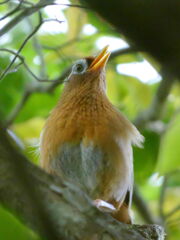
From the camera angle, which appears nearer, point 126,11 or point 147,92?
point 126,11

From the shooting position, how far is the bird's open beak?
174 inches

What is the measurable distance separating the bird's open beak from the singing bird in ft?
2.04

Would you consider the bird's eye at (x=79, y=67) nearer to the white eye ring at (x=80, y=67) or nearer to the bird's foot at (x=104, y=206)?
the white eye ring at (x=80, y=67)

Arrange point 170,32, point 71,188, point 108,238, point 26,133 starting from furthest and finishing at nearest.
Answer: point 26,133
point 108,238
point 71,188
point 170,32

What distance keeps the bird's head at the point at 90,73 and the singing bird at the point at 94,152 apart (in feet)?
1.61

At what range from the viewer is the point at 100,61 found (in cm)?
451

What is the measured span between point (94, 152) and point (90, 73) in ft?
3.71

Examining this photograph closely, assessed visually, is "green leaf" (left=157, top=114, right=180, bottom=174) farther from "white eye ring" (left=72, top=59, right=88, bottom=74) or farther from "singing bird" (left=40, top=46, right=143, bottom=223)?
"white eye ring" (left=72, top=59, right=88, bottom=74)

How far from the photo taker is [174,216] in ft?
16.7

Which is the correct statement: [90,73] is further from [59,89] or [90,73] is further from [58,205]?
[58,205]

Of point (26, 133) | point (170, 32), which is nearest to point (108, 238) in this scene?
point (170, 32)

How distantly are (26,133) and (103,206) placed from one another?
1600mm

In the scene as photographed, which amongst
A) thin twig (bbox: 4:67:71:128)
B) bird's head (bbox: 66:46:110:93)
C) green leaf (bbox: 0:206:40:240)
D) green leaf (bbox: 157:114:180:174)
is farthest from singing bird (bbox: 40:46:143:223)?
green leaf (bbox: 0:206:40:240)

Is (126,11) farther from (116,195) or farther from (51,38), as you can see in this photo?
(51,38)
